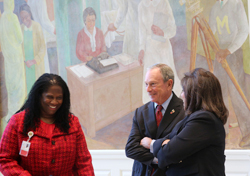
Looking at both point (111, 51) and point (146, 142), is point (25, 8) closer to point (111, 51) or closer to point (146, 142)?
point (111, 51)

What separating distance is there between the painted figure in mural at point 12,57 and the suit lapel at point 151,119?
3673 millimetres

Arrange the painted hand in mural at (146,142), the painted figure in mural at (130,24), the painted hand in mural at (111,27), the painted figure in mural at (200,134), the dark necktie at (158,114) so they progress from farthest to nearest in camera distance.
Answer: the painted hand in mural at (111,27) → the painted figure in mural at (130,24) → the dark necktie at (158,114) → the painted hand in mural at (146,142) → the painted figure in mural at (200,134)

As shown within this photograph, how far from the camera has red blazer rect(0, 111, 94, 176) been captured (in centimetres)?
222

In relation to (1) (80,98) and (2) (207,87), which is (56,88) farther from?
(1) (80,98)

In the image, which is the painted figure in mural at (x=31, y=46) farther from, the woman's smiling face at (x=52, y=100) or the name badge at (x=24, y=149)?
the name badge at (x=24, y=149)

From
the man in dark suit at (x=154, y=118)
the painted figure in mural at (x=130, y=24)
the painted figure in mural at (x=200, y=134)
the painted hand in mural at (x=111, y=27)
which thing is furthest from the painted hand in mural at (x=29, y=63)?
the painted figure in mural at (x=200, y=134)

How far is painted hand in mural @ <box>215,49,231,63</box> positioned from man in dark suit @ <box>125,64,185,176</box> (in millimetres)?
2330

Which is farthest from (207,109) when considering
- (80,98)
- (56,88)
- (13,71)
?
(13,71)

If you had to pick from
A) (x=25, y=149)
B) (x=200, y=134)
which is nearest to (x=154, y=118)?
(x=200, y=134)

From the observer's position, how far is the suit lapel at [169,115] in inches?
101

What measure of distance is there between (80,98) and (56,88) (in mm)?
2926

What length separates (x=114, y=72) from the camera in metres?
5.17

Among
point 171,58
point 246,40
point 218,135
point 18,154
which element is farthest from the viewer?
point 171,58

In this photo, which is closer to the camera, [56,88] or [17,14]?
[56,88]
